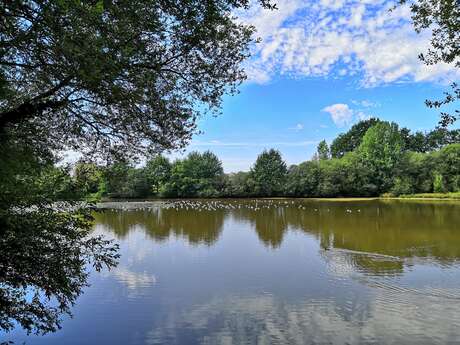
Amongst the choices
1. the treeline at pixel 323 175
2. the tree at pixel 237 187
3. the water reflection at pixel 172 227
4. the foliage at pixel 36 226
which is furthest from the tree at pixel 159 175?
the foliage at pixel 36 226

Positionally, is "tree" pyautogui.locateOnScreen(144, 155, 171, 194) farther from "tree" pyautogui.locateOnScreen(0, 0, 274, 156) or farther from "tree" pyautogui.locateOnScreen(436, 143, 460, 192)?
"tree" pyautogui.locateOnScreen(0, 0, 274, 156)

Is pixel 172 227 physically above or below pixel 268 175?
below

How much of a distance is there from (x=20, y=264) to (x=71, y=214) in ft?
3.39

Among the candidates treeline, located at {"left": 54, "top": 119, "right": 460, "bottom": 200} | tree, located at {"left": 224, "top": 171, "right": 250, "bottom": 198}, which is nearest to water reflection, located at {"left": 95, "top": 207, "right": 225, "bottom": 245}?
treeline, located at {"left": 54, "top": 119, "right": 460, "bottom": 200}

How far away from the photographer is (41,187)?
5559 millimetres

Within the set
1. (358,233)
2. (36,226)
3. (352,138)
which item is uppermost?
(352,138)

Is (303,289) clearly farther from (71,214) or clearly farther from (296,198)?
(296,198)

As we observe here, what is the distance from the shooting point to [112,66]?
3.69 m

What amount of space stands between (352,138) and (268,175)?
2671 cm

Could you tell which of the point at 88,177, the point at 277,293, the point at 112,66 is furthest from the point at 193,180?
the point at 112,66

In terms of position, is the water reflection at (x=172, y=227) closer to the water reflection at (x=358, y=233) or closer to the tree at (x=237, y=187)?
the water reflection at (x=358, y=233)

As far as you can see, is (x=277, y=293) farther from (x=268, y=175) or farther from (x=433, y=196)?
(x=268, y=175)

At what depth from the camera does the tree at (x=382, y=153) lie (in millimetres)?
63737

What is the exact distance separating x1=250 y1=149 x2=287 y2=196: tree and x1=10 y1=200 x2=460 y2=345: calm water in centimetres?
4419
